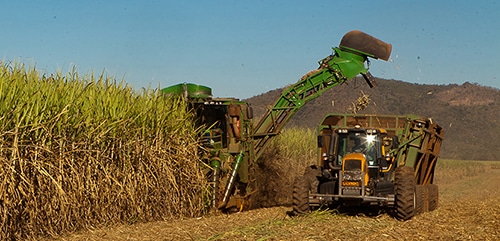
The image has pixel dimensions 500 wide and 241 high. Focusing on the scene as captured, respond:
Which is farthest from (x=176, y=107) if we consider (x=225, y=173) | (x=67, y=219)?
(x=67, y=219)

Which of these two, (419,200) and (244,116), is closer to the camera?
(419,200)

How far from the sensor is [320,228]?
1159cm

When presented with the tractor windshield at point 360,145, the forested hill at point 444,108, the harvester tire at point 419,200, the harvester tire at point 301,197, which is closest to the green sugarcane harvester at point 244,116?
the harvester tire at point 301,197

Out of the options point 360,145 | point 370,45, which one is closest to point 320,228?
point 360,145

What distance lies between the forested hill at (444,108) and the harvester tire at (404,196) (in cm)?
6759

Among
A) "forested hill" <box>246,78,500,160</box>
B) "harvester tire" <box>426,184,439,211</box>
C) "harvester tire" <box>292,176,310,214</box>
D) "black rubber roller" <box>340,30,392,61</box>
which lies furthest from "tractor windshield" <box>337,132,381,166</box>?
"forested hill" <box>246,78,500,160</box>

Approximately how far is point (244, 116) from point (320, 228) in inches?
201

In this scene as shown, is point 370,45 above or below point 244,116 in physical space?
above

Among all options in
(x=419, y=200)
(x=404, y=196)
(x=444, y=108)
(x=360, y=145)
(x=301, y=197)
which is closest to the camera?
(x=404, y=196)

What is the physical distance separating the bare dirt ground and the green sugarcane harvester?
117cm

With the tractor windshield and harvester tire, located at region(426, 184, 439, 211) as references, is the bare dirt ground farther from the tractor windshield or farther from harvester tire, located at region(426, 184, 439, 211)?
harvester tire, located at region(426, 184, 439, 211)

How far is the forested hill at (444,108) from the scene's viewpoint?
87188 mm

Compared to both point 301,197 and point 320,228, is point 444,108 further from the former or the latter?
point 320,228

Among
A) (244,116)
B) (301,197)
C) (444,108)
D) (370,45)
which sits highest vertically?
(444,108)
